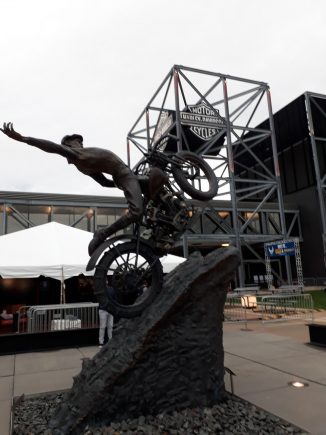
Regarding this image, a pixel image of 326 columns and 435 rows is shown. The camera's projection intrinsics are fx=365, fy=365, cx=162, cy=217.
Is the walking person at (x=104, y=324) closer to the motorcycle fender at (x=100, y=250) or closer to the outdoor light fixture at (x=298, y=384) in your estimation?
the motorcycle fender at (x=100, y=250)

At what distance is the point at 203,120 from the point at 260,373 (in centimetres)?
1928

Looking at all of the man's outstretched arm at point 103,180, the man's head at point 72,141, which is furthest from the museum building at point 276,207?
the man's head at point 72,141

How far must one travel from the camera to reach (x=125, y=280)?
5.39 meters

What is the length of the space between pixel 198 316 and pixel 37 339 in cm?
648

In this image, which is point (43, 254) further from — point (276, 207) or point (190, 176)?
point (276, 207)

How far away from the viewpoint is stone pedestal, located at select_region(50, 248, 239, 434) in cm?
466

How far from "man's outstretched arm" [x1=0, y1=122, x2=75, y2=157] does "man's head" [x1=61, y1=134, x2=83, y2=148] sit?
0.80 ft

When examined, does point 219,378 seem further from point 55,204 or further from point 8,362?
point 55,204

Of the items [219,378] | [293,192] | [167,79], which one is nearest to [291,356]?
[219,378]

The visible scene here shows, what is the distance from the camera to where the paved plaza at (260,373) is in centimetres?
509

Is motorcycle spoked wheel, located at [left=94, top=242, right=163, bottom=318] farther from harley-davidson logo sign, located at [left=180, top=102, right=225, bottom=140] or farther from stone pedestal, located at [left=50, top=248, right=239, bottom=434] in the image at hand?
harley-davidson logo sign, located at [left=180, top=102, right=225, bottom=140]

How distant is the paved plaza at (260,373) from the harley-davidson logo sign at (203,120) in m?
15.3

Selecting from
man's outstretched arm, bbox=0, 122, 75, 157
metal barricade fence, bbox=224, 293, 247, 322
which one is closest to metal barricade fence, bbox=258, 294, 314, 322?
metal barricade fence, bbox=224, 293, 247, 322

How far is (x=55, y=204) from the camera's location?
85.0 feet
